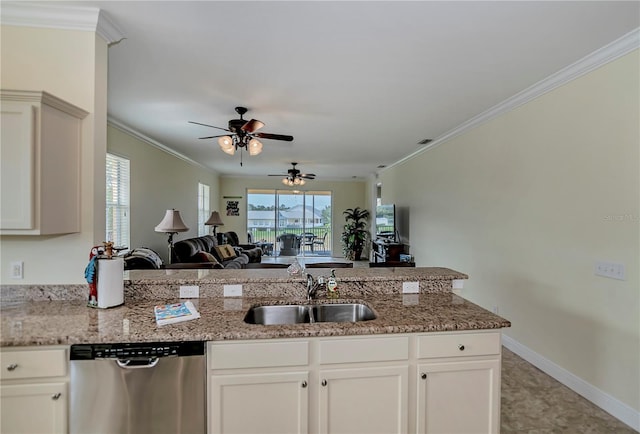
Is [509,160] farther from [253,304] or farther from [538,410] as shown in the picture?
[253,304]

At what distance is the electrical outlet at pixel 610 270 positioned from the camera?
2.22 metres

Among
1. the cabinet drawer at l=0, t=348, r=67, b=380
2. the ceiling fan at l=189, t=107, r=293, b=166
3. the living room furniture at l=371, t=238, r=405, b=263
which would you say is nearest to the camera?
the cabinet drawer at l=0, t=348, r=67, b=380

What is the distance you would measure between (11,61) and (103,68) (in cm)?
49

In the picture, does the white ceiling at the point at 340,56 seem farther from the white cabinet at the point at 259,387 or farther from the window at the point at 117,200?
the white cabinet at the point at 259,387

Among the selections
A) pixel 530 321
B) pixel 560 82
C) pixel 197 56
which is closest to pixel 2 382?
pixel 197 56

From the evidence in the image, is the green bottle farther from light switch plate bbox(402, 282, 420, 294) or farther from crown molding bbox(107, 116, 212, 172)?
crown molding bbox(107, 116, 212, 172)

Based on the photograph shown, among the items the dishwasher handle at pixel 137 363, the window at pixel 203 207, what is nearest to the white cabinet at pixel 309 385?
the dishwasher handle at pixel 137 363

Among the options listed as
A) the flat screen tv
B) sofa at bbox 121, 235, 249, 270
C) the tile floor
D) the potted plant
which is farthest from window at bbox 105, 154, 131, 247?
the potted plant

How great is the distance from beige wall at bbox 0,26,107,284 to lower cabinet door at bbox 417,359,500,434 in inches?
87.0

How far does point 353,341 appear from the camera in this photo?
5.25ft

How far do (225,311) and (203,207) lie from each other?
22.8ft

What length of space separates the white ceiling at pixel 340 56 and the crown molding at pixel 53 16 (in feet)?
0.20

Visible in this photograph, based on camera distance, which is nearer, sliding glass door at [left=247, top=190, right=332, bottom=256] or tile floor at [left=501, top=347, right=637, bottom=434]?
tile floor at [left=501, top=347, right=637, bottom=434]

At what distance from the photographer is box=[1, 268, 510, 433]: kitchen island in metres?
1.52
